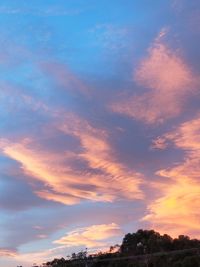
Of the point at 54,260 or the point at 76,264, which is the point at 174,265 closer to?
the point at 76,264

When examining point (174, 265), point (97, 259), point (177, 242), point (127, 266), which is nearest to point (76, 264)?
point (97, 259)

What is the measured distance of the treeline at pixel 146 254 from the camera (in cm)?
8112

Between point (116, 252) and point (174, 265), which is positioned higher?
point (116, 252)

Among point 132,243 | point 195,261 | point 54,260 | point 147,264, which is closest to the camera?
point 195,261

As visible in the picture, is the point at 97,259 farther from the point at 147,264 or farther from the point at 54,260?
the point at 147,264

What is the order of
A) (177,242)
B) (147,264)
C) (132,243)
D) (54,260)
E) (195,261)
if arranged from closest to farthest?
1. (195,261)
2. (147,264)
3. (177,242)
4. (132,243)
5. (54,260)

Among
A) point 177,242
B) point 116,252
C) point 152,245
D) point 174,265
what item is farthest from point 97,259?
point 174,265

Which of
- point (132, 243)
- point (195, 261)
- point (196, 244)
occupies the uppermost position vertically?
point (132, 243)

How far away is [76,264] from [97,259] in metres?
7.63

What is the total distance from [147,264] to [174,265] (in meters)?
10.1

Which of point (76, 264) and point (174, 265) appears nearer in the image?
point (174, 265)

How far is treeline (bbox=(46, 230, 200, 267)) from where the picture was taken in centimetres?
8112

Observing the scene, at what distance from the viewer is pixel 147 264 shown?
8894 cm

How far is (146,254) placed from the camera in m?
97.3
